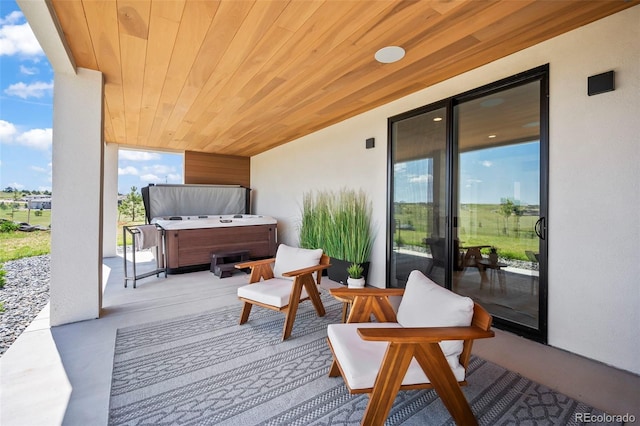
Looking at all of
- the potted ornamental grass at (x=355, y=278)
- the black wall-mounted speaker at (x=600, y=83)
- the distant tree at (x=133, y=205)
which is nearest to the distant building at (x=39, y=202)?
the potted ornamental grass at (x=355, y=278)

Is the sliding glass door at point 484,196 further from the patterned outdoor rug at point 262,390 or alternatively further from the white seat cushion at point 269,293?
the white seat cushion at point 269,293

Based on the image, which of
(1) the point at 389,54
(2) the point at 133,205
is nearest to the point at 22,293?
(2) the point at 133,205

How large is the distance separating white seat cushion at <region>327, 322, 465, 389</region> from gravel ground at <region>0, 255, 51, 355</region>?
2734 millimetres

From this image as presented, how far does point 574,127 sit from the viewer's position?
220 centimetres

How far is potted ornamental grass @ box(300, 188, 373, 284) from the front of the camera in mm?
3967

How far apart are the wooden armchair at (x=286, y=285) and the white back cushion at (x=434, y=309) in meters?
0.99

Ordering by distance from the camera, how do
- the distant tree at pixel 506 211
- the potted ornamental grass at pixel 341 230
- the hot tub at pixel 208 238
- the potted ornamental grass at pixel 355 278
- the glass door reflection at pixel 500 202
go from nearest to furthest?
1. the glass door reflection at pixel 500 202
2. the distant tree at pixel 506 211
3. the potted ornamental grass at pixel 355 278
4. the potted ornamental grass at pixel 341 230
5. the hot tub at pixel 208 238

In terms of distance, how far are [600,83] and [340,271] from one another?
3.23 meters

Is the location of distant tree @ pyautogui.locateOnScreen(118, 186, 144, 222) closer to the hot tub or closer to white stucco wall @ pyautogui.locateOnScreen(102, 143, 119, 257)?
white stucco wall @ pyautogui.locateOnScreen(102, 143, 119, 257)

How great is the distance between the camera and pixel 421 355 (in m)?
1.36

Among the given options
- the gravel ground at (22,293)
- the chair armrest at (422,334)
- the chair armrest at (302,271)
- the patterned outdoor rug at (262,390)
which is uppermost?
the chair armrest at (302,271)

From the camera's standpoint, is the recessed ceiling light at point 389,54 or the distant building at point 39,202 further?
the distant building at point 39,202

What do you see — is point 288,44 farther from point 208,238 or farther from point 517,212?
point 208,238

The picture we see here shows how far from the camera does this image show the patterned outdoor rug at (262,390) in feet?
5.11
